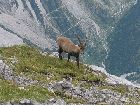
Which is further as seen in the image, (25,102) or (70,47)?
(70,47)

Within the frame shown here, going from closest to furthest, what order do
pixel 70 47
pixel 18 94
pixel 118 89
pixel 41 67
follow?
pixel 18 94
pixel 118 89
pixel 41 67
pixel 70 47

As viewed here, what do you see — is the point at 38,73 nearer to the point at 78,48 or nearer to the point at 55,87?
the point at 55,87

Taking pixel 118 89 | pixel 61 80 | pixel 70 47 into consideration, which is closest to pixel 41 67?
pixel 61 80

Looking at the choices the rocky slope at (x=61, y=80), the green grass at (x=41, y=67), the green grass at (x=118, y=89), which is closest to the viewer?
the rocky slope at (x=61, y=80)

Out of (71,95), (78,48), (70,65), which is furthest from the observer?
(78,48)

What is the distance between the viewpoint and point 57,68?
144ft

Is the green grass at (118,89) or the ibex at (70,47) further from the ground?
the ibex at (70,47)

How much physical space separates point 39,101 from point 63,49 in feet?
83.0

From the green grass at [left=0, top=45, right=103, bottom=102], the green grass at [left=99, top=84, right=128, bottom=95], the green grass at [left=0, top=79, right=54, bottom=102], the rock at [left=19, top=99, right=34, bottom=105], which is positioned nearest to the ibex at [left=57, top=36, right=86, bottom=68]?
the green grass at [left=0, top=45, right=103, bottom=102]

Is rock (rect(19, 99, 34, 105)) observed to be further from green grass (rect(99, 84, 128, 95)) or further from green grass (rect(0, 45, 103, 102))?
green grass (rect(99, 84, 128, 95))

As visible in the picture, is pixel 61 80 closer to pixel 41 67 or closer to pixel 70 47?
pixel 41 67

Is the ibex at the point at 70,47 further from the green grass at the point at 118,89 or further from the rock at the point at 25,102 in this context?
the rock at the point at 25,102

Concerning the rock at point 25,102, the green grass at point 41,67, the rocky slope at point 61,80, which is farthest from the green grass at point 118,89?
the rock at point 25,102

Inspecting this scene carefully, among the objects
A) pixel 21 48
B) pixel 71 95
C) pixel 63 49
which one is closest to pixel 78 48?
pixel 63 49
